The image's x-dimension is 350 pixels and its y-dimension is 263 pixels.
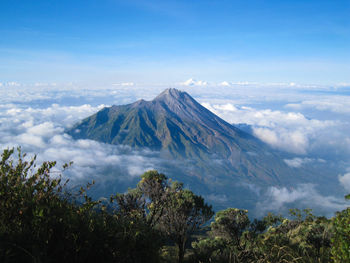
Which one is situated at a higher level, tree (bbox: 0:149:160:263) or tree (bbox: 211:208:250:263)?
tree (bbox: 0:149:160:263)

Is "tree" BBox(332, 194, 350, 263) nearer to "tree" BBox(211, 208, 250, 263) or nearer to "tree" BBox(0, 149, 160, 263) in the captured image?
"tree" BBox(0, 149, 160, 263)

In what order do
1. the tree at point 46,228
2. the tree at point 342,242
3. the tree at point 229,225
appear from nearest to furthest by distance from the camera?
the tree at point 342,242, the tree at point 46,228, the tree at point 229,225

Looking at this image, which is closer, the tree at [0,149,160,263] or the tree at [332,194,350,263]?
the tree at [332,194,350,263]

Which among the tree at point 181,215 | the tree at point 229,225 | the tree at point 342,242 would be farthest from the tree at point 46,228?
the tree at point 229,225

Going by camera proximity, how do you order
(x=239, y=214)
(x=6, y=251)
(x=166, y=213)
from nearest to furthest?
(x=6, y=251), (x=166, y=213), (x=239, y=214)

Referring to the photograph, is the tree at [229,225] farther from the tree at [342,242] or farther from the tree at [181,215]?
the tree at [342,242]

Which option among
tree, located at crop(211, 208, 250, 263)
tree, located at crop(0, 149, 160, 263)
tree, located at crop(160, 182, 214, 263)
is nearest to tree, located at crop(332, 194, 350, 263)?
tree, located at crop(0, 149, 160, 263)

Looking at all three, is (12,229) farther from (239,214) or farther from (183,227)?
(239,214)

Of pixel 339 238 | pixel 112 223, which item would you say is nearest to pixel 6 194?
pixel 112 223
